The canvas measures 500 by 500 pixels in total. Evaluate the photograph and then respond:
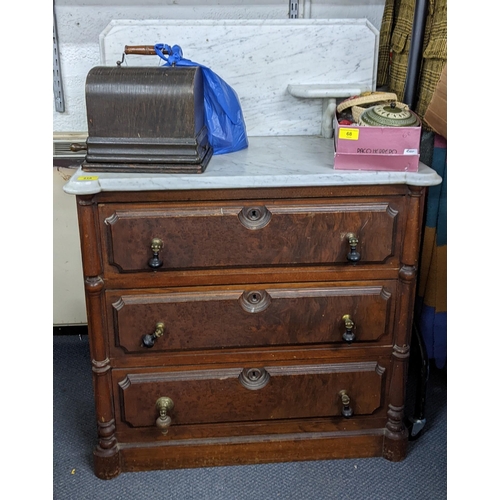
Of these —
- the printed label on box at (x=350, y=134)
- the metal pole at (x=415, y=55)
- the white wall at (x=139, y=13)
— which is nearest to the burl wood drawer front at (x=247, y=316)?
the printed label on box at (x=350, y=134)

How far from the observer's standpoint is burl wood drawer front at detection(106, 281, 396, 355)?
162 centimetres

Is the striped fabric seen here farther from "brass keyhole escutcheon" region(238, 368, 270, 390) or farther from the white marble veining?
"brass keyhole escutcheon" region(238, 368, 270, 390)

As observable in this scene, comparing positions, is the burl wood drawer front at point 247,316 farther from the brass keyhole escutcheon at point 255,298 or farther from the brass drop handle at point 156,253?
the brass drop handle at point 156,253

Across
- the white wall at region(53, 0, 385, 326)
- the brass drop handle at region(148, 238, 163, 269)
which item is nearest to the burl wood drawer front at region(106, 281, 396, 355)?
the brass drop handle at region(148, 238, 163, 269)

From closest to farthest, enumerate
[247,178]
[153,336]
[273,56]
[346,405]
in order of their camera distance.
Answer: [247,178] < [153,336] < [346,405] < [273,56]

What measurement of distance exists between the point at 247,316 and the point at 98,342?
16.8 inches

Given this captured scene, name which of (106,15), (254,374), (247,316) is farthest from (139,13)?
(254,374)

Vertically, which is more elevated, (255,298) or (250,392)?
(255,298)

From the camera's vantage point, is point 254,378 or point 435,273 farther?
point 435,273

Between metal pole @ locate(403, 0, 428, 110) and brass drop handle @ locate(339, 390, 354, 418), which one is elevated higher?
metal pole @ locate(403, 0, 428, 110)

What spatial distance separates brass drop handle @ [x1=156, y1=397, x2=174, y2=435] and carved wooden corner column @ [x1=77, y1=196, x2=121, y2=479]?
141 millimetres

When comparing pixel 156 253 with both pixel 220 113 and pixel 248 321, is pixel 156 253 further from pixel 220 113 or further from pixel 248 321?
pixel 220 113

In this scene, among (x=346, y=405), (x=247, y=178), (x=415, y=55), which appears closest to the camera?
(x=247, y=178)

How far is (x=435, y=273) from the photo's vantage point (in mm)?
1991
